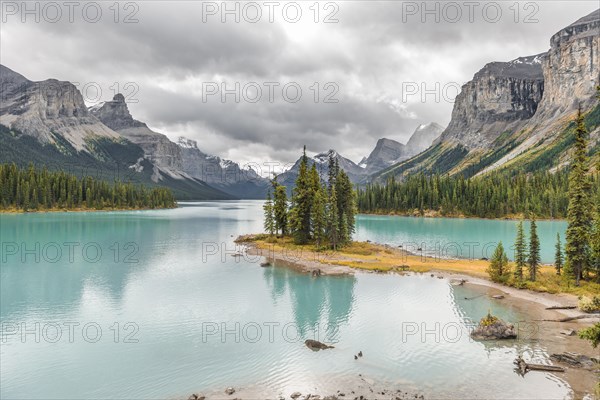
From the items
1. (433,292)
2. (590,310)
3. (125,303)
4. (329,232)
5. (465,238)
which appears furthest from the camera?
(465,238)

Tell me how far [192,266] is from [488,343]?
50490 mm

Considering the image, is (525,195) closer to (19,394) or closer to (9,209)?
(19,394)

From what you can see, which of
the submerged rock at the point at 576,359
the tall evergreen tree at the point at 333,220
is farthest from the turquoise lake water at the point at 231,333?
the tall evergreen tree at the point at 333,220

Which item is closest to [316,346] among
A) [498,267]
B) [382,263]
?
[498,267]

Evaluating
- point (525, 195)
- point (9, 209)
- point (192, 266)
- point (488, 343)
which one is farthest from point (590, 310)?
point (9, 209)

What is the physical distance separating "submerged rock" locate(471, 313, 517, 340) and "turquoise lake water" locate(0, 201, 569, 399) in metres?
1.06

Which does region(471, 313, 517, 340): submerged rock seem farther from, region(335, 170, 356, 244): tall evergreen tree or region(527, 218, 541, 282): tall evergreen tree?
region(335, 170, 356, 244): tall evergreen tree

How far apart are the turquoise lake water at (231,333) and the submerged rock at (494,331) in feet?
3.47

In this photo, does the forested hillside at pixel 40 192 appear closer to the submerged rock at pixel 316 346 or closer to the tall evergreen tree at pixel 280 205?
the tall evergreen tree at pixel 280 205

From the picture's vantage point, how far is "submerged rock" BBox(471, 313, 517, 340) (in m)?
34.0

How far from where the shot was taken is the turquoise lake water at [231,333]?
26.3 m

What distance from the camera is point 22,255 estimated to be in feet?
244

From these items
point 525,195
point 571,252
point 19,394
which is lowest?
point 19,394

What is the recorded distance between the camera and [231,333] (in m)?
36.0
